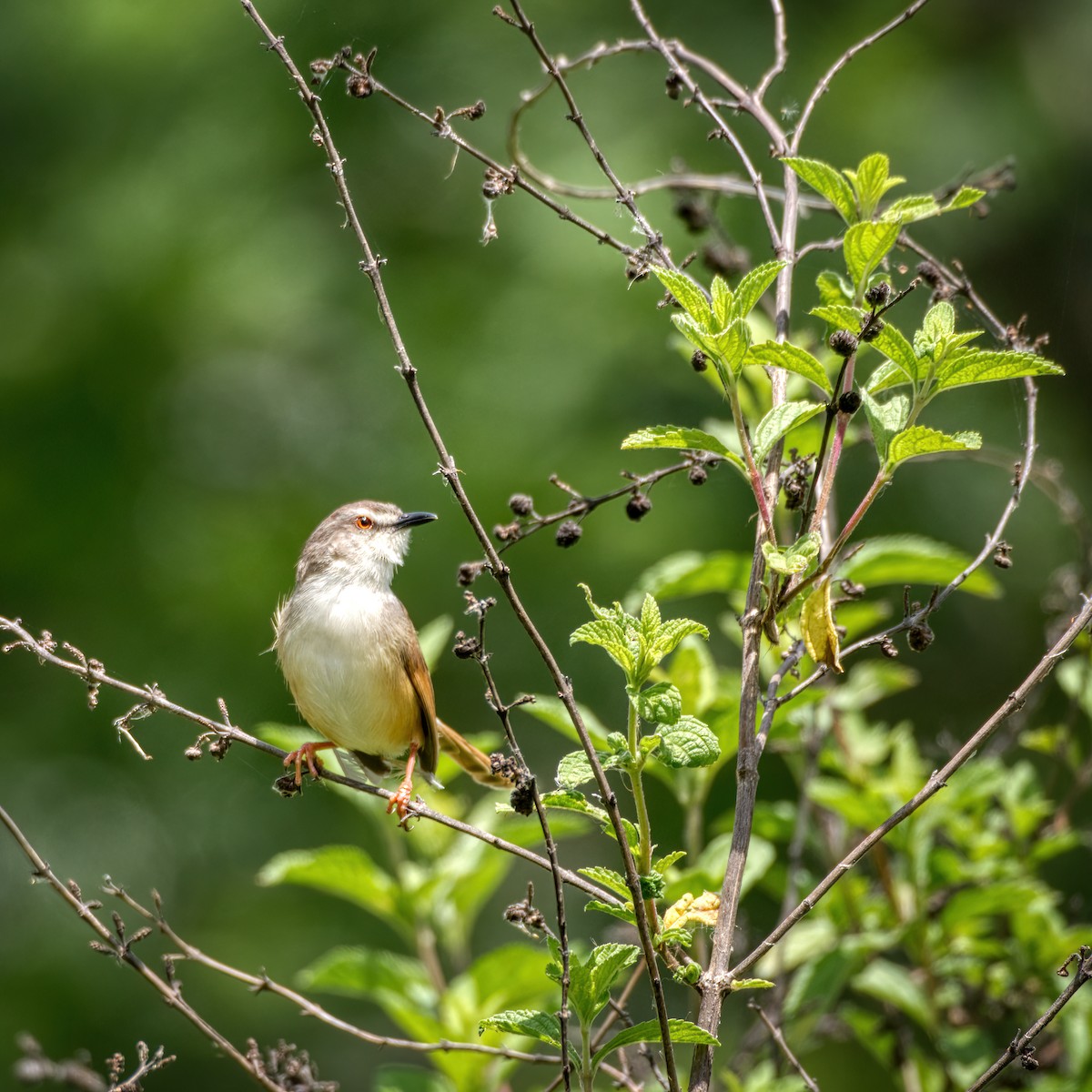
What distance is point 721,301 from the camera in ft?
7.97

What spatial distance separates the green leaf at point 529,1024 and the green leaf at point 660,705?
52cm

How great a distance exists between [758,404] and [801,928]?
1.54 metres

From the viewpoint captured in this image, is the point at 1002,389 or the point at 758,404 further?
the point at 1002,389

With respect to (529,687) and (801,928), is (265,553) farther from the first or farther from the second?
(801,928)

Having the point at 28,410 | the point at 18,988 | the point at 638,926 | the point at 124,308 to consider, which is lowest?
the point at 18,988

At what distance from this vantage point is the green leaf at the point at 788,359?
226 cm

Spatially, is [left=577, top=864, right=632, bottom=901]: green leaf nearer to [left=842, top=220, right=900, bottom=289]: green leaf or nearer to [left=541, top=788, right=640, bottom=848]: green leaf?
[left=541, top=788, right=640, bottom=848]: green leaf

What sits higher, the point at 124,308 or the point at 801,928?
the point at 124,308

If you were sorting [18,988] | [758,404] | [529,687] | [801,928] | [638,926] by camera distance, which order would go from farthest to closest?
1. [18,988]
2. [529,687]
3. [758,404]
4. [801,928]
5. [638,926]

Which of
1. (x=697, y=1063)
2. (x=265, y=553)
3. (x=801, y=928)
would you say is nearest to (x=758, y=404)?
(x=801, y=928)

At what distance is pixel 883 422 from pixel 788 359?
0.70ft

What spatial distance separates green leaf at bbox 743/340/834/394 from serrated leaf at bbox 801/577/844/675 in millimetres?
346

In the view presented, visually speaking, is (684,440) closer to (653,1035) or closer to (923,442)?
(923,442)

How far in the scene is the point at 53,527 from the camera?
803cm
